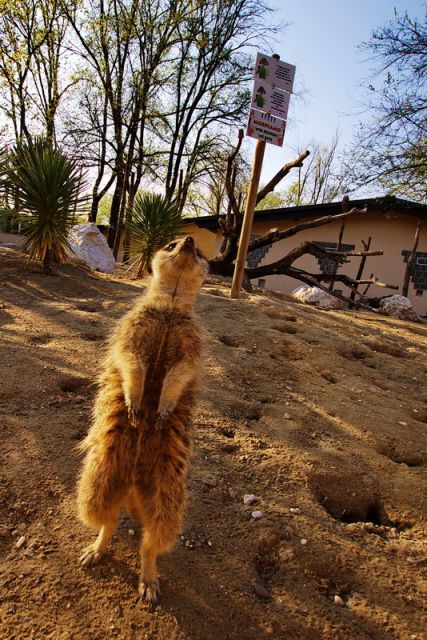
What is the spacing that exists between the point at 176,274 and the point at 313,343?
338 cm

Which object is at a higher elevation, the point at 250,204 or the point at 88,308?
the point at 250,204

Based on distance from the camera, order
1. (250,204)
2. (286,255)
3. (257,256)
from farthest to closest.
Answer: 1. (257,256)
2. (286,255)
3. (250,204)

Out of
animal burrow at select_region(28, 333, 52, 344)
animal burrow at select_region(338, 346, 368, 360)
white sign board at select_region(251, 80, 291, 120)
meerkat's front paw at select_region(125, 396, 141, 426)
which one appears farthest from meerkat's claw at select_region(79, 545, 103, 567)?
white sign board at select_region(251, 80, 291, 120)

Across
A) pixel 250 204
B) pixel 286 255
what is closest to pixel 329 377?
pixel 250 204

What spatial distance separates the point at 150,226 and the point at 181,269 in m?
6.71

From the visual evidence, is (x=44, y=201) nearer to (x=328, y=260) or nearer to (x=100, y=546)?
(x=100, y=546)

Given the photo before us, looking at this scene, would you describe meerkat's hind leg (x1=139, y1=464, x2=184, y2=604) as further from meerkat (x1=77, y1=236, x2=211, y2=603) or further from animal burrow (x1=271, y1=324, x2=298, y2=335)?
animal burrow (x1=271, y1=324, x2=298, y2=335)

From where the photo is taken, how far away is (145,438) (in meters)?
2.16

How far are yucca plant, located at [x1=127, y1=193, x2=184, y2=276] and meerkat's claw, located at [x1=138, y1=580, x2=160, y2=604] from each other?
285 inches

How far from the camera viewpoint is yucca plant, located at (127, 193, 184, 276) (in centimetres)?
890

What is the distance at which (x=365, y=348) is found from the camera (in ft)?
19.1

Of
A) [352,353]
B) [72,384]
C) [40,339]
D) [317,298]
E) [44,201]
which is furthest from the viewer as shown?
[317,298]

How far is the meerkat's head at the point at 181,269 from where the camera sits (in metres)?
2.62

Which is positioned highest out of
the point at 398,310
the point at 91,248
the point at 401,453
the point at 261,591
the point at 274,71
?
the point at 274,71
